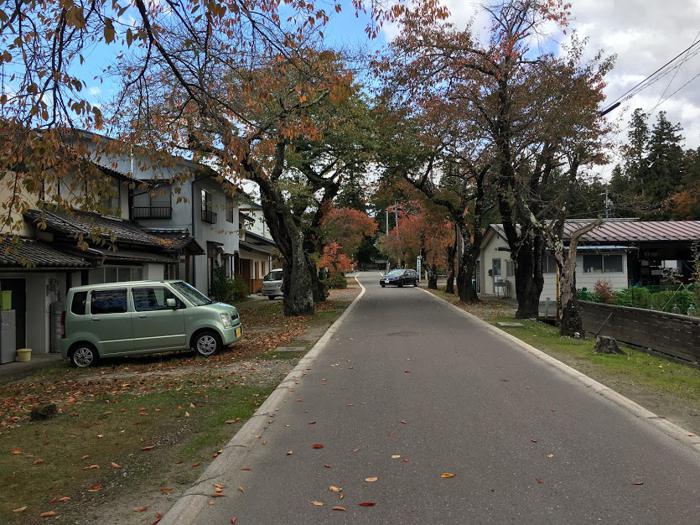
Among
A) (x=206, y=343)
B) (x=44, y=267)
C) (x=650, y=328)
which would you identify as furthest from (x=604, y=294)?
(x=44, y=267)

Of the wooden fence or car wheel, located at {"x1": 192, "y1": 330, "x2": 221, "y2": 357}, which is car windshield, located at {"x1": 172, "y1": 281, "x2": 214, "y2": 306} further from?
the wooden fence

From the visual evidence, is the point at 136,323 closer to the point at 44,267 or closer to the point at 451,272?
the point at 44,267

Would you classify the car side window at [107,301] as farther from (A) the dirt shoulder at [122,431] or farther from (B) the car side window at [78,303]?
(A) the dirt shoulder at [122,431]

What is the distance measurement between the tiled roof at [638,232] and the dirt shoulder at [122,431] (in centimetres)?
2047

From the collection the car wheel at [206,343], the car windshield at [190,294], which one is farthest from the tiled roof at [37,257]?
the car wheel at [206,343]

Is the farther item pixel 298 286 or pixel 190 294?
pixel 298 286

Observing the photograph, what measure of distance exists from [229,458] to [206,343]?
286 inches

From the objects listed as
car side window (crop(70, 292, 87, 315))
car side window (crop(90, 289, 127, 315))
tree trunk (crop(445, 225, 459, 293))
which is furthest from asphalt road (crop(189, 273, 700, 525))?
tree trunk (crop(445, 225, 459, 293))

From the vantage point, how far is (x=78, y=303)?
12.3 meters

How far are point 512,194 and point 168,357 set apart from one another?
11.1m

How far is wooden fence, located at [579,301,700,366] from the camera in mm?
10906

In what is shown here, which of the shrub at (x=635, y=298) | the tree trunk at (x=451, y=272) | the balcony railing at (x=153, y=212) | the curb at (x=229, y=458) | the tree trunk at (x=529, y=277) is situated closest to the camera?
the curb at (x=229, y=458)

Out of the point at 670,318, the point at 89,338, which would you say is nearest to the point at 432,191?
the point at 670,318

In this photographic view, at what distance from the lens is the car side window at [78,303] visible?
12.2 metres
